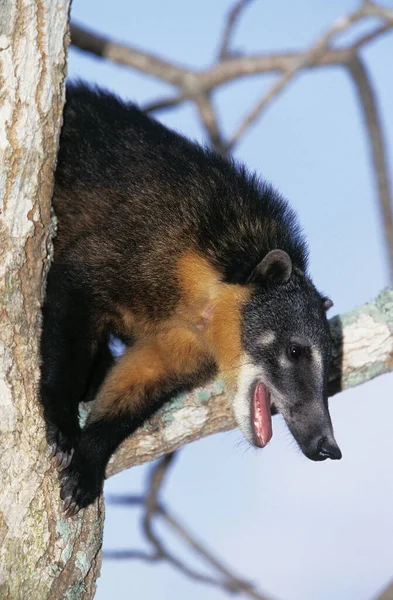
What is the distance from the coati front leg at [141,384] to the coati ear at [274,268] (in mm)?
565

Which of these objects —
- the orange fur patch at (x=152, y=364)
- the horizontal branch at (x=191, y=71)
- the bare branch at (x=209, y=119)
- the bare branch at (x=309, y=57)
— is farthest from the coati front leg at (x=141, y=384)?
the horizontal branch at (x=191, y=71)

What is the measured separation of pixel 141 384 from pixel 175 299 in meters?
0.56

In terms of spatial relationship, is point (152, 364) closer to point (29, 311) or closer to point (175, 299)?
point (175, 299)

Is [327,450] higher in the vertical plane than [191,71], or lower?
lower

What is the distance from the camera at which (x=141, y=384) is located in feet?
16.0

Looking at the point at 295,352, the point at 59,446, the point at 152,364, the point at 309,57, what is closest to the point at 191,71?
the point at 309,57

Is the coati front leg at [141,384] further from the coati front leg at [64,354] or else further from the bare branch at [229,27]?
the bare branch at [229,27]

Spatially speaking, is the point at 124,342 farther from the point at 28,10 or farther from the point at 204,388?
the point at 28,10

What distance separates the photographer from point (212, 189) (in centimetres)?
505

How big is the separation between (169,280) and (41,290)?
87 centimetres

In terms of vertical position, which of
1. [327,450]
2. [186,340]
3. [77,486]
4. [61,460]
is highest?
[186,340]

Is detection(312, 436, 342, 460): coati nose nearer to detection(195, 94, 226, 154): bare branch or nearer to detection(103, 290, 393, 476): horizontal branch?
detection(103, 290, 393, 476): horizontal branch

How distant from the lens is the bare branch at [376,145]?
19.6 feet

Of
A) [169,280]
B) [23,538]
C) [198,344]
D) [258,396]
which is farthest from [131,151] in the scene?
[23,538]
